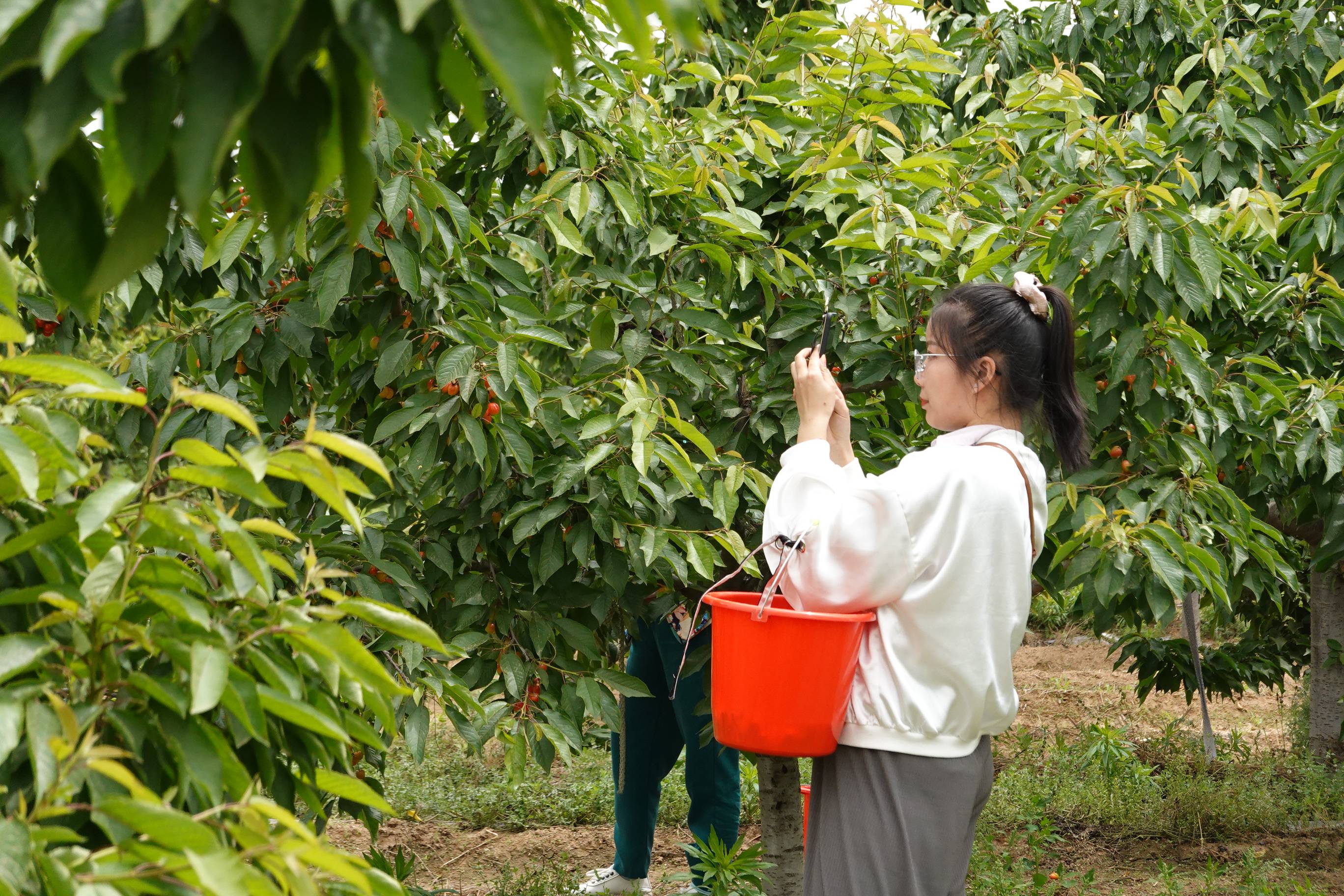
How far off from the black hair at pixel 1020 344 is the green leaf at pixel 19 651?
4.68 feet

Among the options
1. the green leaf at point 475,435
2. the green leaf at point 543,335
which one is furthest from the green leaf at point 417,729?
the green leaf at point 543,335

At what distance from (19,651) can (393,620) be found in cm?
29

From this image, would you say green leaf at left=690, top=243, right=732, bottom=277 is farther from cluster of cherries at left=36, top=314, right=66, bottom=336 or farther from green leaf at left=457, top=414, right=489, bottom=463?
cluster of cherries at left=36, top=314, right=66, bottom=336

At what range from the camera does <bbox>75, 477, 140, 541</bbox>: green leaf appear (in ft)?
2.86

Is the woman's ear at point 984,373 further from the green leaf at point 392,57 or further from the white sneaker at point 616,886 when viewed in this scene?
A: the white sneaker at point 616,886

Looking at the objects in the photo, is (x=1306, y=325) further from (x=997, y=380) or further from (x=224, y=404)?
(x=224, y=404)

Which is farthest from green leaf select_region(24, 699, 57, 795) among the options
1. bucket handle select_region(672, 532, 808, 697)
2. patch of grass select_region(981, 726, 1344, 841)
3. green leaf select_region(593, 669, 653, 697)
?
patch of grass select_region(981, 726, 1344, 841)

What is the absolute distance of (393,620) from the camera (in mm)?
1033

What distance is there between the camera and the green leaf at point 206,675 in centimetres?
82

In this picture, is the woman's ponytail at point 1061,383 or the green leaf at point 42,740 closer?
the green leaf at point 42,740

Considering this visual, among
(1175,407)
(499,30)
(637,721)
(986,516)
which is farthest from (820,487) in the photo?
(637,721)

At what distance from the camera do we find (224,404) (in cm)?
90

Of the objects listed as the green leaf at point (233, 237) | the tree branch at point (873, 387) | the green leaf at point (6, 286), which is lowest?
the tree branch at point (873, 387)

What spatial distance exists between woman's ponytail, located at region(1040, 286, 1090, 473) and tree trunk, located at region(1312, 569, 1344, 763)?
9.02 ft
